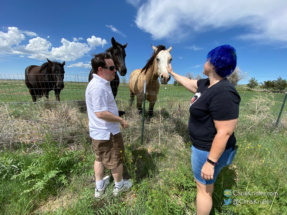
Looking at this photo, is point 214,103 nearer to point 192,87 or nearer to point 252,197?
point 192,87

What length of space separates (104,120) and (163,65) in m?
2.27

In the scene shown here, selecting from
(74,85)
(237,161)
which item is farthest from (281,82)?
(74,85)

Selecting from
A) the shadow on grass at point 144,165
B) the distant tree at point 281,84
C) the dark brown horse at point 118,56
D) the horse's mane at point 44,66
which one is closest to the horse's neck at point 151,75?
the dark brown horse at point 118,56

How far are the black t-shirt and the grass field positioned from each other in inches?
41.9

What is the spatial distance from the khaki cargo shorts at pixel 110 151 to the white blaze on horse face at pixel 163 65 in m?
1.87

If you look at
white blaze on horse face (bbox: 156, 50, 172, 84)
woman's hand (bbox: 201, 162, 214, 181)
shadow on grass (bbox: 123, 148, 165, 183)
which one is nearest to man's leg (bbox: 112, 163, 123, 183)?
shadow on grass (bbox: 123, 148, 165, 183)

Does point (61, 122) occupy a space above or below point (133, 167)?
above

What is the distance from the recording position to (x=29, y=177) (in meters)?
2.16

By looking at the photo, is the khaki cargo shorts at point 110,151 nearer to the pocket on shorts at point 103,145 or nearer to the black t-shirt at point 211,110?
the pocket on shorts at point 103,145

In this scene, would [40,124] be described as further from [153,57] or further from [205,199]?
[205,199]

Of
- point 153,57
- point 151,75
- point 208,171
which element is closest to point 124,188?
point 208,171

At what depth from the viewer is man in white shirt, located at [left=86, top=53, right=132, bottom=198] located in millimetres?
1503

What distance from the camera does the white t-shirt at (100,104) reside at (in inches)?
58.4

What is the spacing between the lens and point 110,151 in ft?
5.78
